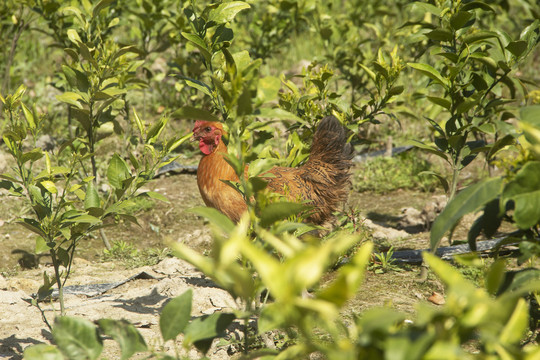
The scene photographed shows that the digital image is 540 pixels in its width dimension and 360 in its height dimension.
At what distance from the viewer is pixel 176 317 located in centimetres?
144

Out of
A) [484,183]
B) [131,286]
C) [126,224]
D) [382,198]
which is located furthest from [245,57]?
[382,198]

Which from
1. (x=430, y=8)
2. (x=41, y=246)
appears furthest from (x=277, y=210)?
(x=430, y=8)

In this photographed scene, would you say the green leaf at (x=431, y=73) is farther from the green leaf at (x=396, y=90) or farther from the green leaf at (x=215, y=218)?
the green leaf at (x=215, y=218)

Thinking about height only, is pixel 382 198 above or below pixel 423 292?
below

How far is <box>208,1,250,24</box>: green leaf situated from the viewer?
2307 millimetres

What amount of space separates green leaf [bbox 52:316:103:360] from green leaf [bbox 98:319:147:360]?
4cm

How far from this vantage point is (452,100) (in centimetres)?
301

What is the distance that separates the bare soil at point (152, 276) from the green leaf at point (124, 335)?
20.0 inches

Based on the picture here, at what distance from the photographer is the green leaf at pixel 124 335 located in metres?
1.39

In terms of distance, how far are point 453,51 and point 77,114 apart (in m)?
2.22

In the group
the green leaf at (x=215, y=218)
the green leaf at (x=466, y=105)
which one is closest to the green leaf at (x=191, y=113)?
the green leaf at (x=215, y=218)

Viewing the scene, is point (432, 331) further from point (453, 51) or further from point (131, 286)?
point (131, 286)

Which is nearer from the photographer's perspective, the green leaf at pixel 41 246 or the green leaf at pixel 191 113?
the green leaf at pixel 191 113

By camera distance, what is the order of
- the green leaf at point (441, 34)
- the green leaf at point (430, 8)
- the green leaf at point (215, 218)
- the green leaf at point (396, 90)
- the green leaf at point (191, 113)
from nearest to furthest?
the green leaf at point (215, 218), the green leaf at point (191, 113), the green leaf at point (441, 34), the green leaf at point (430, 8), the green leaf at point (396, 90)
